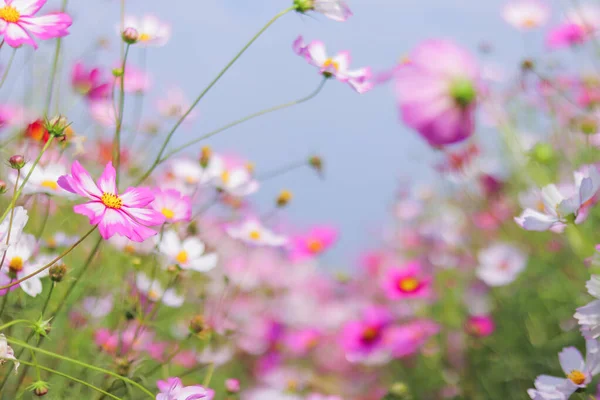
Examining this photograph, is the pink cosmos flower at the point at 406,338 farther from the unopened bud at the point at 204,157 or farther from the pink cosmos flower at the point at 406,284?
the unopened bud at the point at 204,157

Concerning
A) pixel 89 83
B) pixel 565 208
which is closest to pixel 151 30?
pixel 89 83

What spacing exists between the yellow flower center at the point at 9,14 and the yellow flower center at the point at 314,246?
2.77 feet

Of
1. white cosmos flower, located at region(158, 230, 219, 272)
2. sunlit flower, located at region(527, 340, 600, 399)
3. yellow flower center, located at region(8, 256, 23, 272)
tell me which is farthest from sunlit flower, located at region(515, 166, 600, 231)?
yellow flower center, located at region(8, 256, 23, 272)

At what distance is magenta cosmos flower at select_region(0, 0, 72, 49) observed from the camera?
491 millimetres

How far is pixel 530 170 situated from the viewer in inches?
46.9

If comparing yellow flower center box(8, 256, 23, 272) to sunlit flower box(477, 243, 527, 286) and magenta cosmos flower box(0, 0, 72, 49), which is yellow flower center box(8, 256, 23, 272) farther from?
sunlit flower box(477, 243, 527, 286)

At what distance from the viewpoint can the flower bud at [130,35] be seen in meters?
0.61

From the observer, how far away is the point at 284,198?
91cm

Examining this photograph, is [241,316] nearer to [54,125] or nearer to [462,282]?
[462,282]

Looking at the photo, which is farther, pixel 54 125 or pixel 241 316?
pixel 241 316

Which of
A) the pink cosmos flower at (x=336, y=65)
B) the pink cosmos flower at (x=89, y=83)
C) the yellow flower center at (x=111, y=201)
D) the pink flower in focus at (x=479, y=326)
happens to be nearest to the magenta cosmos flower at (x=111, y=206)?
the yellow flower center at (x=111, y=201)

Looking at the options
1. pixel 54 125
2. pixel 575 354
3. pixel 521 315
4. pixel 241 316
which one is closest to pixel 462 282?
pixel 521 315

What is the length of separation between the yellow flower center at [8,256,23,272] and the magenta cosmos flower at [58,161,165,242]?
132mm

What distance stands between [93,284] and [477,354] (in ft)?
2.38
